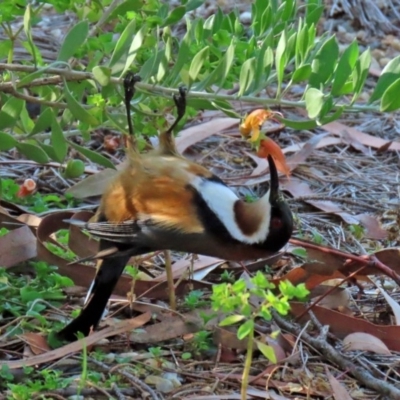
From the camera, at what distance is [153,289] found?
10.2 ft

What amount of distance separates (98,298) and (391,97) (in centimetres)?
111

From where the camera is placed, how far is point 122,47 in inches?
96.3

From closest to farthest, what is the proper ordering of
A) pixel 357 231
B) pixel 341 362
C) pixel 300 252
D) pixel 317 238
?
pixel 341 362, pixel 300 252, pixel 317 238, pixel 357 231

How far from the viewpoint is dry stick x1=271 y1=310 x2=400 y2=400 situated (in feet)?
8.54

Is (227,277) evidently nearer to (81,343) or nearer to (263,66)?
(81,343)

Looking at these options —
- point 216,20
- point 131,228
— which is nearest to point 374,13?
point 216,20

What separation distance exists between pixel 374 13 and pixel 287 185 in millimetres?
2220

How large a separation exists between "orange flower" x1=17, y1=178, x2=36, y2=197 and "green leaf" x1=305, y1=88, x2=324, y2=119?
158 centimetres

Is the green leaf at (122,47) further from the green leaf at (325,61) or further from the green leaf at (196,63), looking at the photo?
the green leaf at (325,61)

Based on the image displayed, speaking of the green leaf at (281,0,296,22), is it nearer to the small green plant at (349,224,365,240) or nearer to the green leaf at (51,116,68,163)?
the green leaf at (51,116,68,163)

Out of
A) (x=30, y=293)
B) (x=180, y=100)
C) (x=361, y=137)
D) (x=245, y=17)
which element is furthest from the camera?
(x=245, y=17)

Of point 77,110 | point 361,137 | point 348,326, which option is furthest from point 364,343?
point 361,137

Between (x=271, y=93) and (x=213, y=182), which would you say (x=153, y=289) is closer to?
(x=213, y=182)

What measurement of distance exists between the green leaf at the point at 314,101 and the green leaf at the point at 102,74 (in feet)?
1.72
